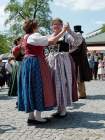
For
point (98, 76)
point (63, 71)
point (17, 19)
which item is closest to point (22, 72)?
point (63, 71)

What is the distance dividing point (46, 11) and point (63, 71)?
5507cm

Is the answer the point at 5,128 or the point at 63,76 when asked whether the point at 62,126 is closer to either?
the point at 5,128

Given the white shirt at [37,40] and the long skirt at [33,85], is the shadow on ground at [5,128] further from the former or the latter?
the white shirt at [37,40]

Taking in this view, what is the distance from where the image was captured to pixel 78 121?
8.18 m

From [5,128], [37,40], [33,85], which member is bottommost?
[5,128]

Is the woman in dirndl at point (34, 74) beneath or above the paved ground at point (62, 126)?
above

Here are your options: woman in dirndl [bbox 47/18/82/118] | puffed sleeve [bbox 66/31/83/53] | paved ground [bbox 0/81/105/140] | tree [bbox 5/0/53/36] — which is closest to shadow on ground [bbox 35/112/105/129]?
→ paved ground [bbox 0/81/105/140]

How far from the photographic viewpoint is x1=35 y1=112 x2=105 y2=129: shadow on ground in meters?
7.74

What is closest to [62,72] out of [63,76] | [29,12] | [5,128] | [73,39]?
[63,76]

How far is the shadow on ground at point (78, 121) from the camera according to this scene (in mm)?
7742

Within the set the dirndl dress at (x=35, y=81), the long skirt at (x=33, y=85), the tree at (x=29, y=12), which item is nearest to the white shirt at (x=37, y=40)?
the dirndl dress at (x=35, y=81)

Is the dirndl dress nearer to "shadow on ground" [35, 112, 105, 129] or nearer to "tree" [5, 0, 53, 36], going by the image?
"shadow on ground" [35, 112, 105, 129]

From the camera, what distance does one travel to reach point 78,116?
28.7 feet

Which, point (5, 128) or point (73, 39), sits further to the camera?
point (73, 39)
